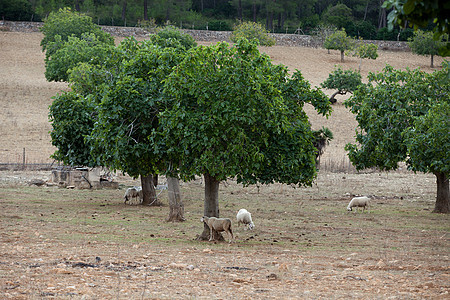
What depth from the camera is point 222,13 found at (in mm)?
120750

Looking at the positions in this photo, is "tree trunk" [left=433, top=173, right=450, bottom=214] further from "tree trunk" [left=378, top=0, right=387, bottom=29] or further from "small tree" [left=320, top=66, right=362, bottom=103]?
"tree trunk" [left=378, top=0, right=387, bottom=29]

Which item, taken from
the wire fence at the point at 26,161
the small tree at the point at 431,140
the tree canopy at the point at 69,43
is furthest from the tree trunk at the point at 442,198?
the tree canopy at the point at 69,43

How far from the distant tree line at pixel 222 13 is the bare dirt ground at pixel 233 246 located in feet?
238

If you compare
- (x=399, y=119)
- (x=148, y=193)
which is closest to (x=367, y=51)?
(x=399, y=119)

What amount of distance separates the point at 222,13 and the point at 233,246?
360 ft

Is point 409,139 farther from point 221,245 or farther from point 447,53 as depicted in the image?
point 447,53

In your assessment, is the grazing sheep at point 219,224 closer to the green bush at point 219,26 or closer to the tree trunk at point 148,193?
the tree trunk at point 148,193

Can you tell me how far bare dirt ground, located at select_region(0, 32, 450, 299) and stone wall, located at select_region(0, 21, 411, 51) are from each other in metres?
63.7

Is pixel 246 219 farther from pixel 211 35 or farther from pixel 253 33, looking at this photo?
pixel 211 35

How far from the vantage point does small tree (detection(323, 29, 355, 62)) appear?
9569 centimetres

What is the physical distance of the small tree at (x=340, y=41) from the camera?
9569 cm

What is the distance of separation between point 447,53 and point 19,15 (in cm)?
10549

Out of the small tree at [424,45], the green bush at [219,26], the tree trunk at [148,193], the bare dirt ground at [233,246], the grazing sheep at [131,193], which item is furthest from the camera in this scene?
the green bush at [219,26]

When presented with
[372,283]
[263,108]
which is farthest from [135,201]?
[372,283]
